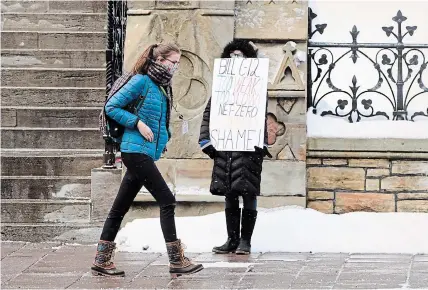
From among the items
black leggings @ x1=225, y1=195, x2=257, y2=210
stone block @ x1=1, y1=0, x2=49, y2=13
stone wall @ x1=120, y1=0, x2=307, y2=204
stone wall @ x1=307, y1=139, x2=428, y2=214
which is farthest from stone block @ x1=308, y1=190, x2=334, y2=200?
stone block @ x1=1, y1=0, x2=49, y2=13

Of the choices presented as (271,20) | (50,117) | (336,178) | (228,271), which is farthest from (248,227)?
(50,117)

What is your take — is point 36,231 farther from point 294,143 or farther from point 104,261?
point 294,143

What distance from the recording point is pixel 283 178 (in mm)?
9648

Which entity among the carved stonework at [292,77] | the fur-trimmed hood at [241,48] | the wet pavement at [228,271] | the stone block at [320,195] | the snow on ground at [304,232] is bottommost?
the wet pavement at [228,271]

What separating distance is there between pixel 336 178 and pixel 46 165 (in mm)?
2983

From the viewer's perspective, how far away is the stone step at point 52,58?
1233 centimetres

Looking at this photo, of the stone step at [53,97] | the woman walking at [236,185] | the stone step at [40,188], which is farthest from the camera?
the stone step at [53,97]

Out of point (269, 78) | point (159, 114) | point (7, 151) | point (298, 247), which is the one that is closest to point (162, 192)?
point (159, 114)

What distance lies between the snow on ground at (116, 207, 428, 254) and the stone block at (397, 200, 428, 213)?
4.0 inches

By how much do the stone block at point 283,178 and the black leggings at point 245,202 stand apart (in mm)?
847

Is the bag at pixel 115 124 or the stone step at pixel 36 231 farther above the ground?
the bag at pixel 115 124

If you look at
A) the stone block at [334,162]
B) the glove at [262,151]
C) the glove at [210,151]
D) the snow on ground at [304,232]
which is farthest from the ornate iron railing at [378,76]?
the glove at [210,151]

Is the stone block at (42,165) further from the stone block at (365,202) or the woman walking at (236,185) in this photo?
the stone block at (365,202)

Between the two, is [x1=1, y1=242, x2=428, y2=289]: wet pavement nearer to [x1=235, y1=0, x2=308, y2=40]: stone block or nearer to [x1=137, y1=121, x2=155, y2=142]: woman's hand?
[x1=137, y1=121, x2=155, y2=142]: woman's hand
